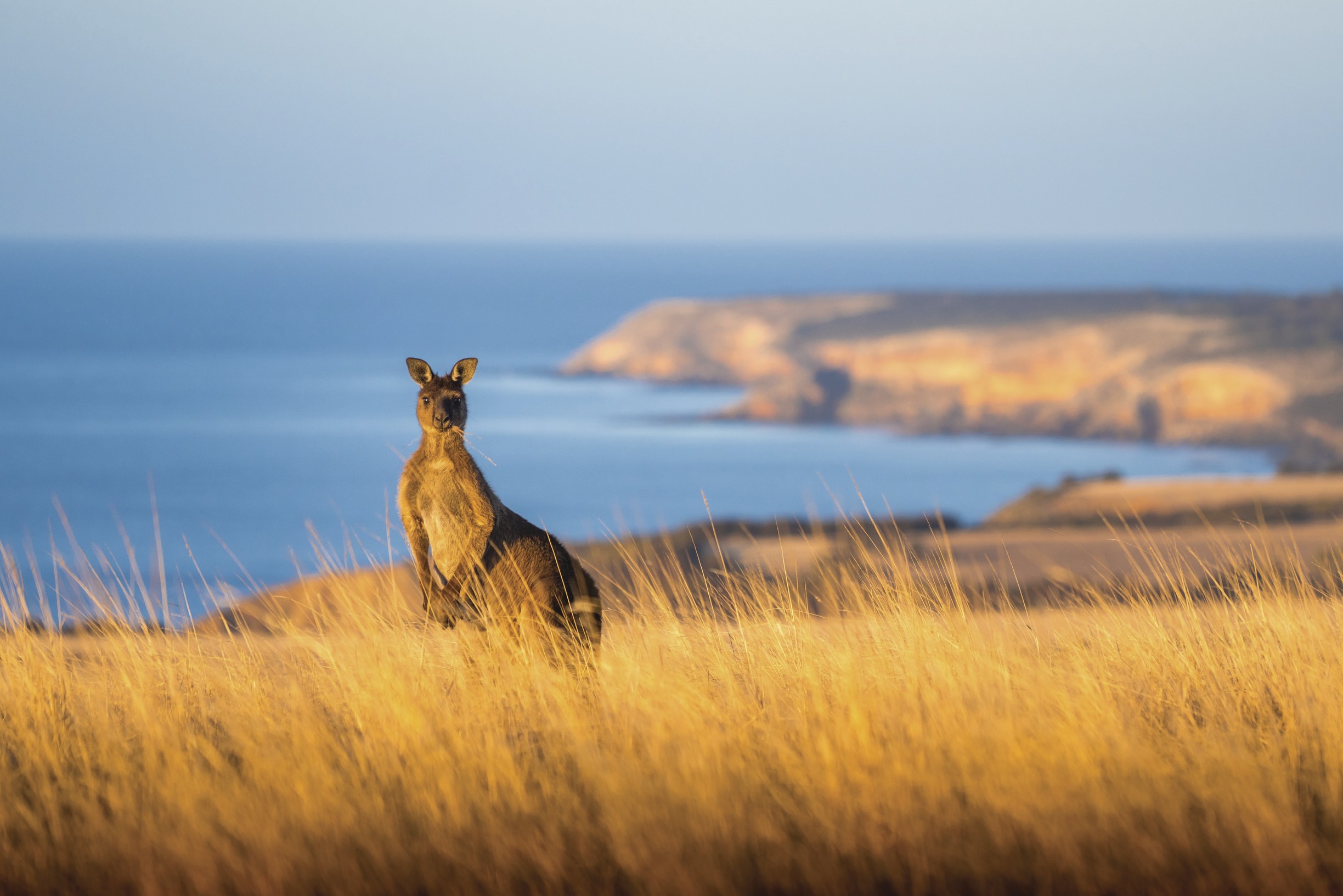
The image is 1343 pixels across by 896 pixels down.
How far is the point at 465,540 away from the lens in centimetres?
557

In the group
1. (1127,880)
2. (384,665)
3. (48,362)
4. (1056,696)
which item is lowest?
(1127,880)

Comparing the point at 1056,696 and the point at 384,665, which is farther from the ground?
the point at 384,665

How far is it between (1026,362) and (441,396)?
297ft

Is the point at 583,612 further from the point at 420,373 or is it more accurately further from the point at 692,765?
the point at 420,373

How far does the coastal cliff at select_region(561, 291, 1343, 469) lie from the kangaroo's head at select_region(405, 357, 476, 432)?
59.9m

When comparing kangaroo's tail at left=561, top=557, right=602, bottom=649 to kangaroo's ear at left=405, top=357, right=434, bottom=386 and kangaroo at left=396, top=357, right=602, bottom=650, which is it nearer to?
kangaroo at left=396, top=357, right=602, bottom=650

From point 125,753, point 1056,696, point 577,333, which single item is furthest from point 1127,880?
point 577,333

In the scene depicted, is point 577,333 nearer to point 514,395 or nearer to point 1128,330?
point 514,395

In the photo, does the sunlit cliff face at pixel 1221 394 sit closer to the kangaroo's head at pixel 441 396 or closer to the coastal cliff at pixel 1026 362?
the coastal cliff at pixel 1026 362

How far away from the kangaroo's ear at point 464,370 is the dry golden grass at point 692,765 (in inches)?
44.4

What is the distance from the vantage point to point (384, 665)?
5906 millimetres

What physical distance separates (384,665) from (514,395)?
4558 inches

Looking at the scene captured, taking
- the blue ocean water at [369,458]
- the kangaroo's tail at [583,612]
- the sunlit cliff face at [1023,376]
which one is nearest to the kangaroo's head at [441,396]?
the kangaroo's tail at [583,612]

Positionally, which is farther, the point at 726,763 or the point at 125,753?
the point at 125,753
